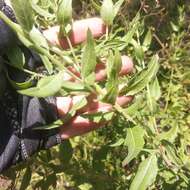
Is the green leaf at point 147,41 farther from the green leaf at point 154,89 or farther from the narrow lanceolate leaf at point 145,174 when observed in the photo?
the narrow lanceolate leaf at point 145,174

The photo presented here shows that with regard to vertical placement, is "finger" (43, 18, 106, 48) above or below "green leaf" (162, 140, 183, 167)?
above

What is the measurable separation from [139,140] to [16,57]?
0.23 metres

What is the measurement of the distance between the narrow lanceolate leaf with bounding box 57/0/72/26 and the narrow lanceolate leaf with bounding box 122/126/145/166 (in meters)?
0.21

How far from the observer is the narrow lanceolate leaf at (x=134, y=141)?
2.56 ft

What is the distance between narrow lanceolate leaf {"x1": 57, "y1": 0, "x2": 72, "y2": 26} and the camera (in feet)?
2.36

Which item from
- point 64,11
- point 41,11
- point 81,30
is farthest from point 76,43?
point 64,11

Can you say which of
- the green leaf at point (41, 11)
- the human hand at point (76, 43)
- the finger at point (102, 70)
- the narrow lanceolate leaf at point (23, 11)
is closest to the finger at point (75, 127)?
the human hand at point (76, 43)

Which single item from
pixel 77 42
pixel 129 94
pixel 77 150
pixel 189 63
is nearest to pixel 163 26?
pixel 189 63

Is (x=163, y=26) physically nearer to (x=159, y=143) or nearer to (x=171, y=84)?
(x=171, y=84)

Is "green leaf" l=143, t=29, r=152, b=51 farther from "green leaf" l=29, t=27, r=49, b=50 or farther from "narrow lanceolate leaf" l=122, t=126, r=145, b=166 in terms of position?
"green leaf" l=29, t=27, r=49, b=50

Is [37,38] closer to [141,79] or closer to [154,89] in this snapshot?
[141,79]

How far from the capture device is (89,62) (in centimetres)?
71

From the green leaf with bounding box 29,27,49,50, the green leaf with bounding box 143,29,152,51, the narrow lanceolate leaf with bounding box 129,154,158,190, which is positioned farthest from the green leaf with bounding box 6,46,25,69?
the green leaf with bounding box 143,29,152,51

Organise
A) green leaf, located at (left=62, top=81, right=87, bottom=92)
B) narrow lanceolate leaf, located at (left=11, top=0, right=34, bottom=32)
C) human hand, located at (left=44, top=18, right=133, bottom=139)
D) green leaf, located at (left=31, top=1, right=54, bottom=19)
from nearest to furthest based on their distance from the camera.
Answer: narrow lanceolate leaf, located at (left=11, top=0, right=34, bottom=32)
green leaf, located at (left=62, top=81, right=87, bottom=92)
green leaf, located at (left=31, top=1, right=54, bottom=19)
human hand, located at (left=44, top=18, right=133, bottom=139)
